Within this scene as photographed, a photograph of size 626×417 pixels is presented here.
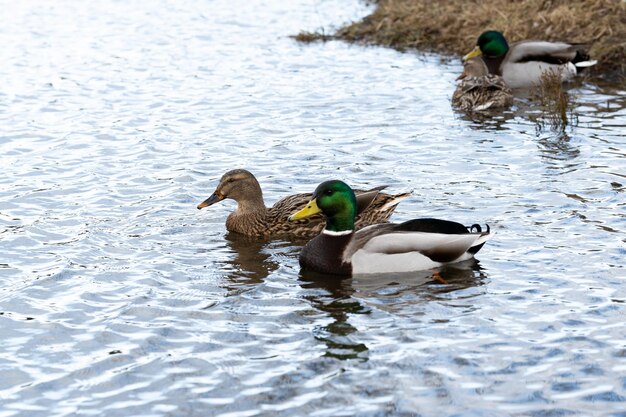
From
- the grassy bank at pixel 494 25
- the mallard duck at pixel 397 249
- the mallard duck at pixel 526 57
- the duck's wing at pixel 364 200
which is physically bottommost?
the mallard duck at pixel 397 249

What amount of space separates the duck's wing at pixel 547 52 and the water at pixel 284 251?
0.50 m

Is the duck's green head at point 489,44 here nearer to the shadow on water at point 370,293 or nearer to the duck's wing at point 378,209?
the duck's wing at point 378,209

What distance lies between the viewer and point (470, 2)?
21719 mm

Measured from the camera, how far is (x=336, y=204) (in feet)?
34.0

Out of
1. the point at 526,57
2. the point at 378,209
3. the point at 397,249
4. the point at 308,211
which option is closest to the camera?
the point at 397,249

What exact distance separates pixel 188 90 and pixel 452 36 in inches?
221

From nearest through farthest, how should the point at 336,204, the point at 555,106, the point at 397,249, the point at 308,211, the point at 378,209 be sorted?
the point at 397,249
the point at 336,204
the point at 308,211
the point at 378,209
the point at 555,106

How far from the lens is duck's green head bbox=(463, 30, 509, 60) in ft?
60.7

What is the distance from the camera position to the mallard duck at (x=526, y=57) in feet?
59.0

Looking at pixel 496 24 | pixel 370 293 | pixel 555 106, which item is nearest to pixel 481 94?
pixel 555 106

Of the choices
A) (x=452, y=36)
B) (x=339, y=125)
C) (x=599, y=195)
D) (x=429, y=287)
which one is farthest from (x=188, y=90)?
(x=429, y=287)

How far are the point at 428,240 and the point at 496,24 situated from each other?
1125 cm

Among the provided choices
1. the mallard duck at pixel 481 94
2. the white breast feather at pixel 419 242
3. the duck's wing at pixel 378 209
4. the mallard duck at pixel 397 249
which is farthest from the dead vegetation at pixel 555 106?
the white breast feather at pixel 419 242

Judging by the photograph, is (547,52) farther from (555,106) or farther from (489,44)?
(555,106)
